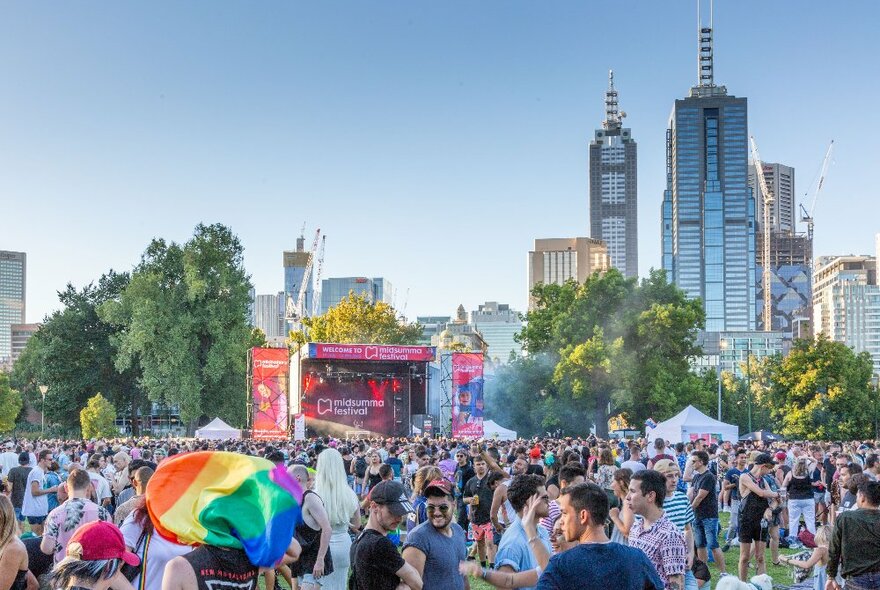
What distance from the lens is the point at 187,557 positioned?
12.2 ft

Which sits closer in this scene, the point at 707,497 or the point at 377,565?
the point at 377,565

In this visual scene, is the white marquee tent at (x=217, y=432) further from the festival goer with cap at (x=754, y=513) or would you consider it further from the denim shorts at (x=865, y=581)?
the denim shorts at (x=865, y=581)

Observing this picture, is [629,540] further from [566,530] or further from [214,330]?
[214,330]

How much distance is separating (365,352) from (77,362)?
28662mm

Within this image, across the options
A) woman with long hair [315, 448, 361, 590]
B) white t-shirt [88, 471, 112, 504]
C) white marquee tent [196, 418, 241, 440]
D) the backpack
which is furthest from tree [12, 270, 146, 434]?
woman with long hair [315, 448, 361, 590]

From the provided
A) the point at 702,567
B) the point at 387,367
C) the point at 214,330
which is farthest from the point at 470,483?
the point at 214,330

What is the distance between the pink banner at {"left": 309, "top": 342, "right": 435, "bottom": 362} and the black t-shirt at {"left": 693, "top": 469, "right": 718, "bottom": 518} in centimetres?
3140

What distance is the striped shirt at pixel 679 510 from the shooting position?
7.94 meters

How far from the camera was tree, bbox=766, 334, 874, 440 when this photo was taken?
186ft

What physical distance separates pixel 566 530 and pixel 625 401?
48.9 metres

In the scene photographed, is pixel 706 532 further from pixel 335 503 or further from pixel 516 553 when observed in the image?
pixel 516 553

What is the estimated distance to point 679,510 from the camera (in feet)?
26.2

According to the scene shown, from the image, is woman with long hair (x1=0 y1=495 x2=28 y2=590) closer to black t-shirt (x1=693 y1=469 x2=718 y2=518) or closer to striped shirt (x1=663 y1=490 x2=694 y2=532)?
striped shirt (x1=663 y1=490 x2=694 y2=532)

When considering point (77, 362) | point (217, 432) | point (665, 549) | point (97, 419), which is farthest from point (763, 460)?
point (77, 362)
